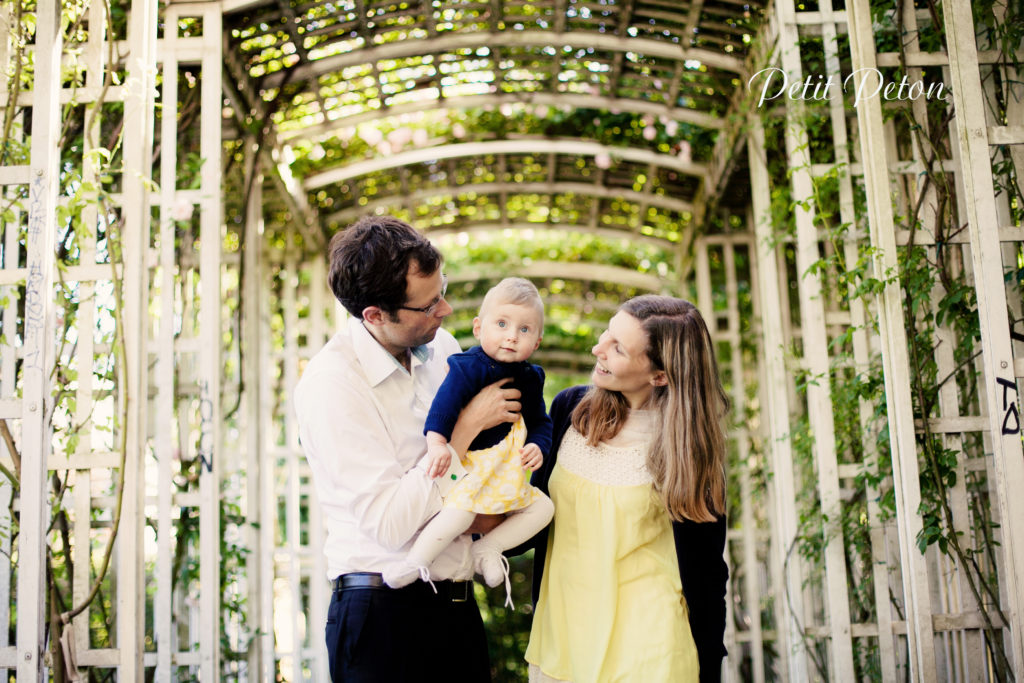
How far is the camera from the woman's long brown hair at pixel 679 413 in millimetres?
2555

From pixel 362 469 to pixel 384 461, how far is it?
0.07m

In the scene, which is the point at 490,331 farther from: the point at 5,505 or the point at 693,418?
the point at 5,505

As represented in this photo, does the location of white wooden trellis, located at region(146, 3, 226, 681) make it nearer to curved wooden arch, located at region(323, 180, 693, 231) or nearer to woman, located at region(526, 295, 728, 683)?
woman, located at region(526, 295, 728, 683)

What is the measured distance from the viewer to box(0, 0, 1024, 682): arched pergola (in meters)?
3.13

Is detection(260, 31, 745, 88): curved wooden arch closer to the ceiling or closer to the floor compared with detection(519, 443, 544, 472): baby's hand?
closer to the ceiling

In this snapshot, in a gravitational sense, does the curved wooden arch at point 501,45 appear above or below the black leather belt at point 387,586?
above

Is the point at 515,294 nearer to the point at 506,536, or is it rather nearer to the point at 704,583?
the point at 506,536

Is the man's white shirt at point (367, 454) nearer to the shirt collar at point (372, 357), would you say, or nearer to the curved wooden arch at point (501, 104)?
the shirt collar at point (372, 357)

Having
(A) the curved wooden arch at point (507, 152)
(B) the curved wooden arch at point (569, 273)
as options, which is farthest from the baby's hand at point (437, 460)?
(B) the curved wooden arch at point (569, 273)

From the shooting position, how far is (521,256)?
919 cm

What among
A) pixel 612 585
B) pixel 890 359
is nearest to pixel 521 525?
pixel 612 585

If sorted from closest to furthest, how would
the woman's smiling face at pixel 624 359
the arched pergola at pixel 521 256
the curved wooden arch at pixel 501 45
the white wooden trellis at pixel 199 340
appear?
1. the woman's smiling face at pixel 624 359
2. the arched pergola at pixel 521 256
3. the white wooden trellis at pixel 199 340
4. the curved wooden arch at pixel 501 45

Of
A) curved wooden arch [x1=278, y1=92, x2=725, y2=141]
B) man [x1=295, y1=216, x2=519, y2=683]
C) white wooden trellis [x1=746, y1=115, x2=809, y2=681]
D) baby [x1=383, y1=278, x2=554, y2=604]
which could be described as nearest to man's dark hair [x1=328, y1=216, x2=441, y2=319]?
man [x1=295, y1=216, x2=519, y2=683]

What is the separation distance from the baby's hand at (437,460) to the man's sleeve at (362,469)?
0.09 ft
